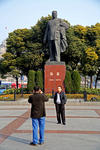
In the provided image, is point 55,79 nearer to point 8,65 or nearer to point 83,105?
point 83,105

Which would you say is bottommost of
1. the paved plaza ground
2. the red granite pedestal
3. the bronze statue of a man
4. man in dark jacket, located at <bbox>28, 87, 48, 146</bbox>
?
the paved plaza ground

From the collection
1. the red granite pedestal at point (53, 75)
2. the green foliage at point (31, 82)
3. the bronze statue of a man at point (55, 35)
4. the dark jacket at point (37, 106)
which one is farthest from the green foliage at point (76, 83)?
the dark jacket at point (37, 106)

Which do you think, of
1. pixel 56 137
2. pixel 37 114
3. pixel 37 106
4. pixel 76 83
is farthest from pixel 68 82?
pixel 37 114

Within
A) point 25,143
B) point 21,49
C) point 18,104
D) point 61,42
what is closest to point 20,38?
point 21,49

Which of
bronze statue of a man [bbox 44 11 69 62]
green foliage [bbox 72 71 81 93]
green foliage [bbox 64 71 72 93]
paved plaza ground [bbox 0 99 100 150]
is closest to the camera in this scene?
paved plaza ground [bbox 0 99 100 150]

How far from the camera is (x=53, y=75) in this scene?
21.1 m

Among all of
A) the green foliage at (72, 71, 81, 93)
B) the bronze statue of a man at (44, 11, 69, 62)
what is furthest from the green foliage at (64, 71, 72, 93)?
the bronze statue of a man at (44, 11, 69, 62)

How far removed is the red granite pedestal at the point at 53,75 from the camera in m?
21.0

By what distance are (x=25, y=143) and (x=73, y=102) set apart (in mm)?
10905

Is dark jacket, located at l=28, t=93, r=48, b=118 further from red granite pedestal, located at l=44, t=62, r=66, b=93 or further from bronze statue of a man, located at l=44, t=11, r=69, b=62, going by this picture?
bronze statue of a man, located at l=44, t=11, r=69, b=62

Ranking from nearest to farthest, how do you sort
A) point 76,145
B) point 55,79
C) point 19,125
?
point 76,145 < point 19,125 < point 55,79

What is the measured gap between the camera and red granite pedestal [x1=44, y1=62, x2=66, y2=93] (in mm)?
21000

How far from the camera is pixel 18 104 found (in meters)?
16.6

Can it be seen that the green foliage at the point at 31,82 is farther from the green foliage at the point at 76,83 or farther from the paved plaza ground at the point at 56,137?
the paved plaza ground at the point at 56,137
